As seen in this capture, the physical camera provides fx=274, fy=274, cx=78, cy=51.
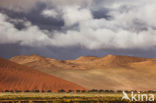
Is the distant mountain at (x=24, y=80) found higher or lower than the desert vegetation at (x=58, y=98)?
higher

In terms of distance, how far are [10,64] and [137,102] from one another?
7872cm

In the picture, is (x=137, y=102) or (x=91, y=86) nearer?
(x=137, y=102)

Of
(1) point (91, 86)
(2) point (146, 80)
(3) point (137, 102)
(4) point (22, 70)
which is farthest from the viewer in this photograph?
(2) point (146, 80)

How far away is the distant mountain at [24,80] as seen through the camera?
9406 cm

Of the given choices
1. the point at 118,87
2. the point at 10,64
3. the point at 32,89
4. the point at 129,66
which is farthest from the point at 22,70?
the point at 129,66

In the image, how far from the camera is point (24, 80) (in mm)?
99000

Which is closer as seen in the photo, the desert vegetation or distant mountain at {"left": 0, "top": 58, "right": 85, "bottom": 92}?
the desert vegetation

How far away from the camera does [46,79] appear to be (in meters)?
105

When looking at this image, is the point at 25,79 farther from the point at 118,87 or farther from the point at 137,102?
the point at 137,102

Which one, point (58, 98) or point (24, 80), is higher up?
point (24, 80)

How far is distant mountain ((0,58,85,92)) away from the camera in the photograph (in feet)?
309

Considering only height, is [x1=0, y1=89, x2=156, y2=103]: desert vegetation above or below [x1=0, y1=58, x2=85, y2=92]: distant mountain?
below

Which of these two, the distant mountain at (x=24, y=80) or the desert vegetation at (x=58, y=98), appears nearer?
the desert vegetation at (x=58, y=98)

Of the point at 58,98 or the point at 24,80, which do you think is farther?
the point at 24,80
